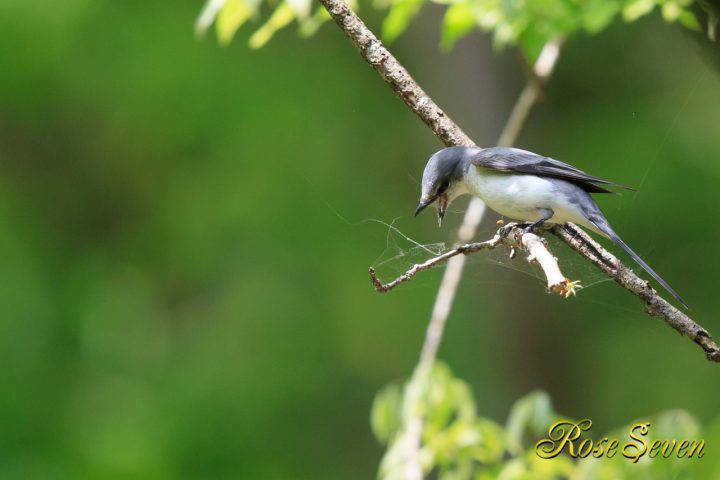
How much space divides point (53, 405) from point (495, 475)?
16.8 ft

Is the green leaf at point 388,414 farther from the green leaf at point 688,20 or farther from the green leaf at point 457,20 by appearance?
the green leaf at point 688,20

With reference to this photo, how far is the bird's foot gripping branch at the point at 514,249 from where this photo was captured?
5.88 feet

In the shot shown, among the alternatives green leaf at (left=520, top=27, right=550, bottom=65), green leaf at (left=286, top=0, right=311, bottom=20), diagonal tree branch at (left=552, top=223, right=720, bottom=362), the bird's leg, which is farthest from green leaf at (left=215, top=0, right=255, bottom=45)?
diagonal tree branch at (left=552, top=223, right=720, bottom=362)

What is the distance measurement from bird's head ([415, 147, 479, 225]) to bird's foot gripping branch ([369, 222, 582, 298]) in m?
0.25

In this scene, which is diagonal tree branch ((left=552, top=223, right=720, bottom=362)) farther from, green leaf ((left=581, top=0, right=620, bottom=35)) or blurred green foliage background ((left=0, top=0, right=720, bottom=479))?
blurred green foliage background ((left=0, top=0, right=720, bottom=479))

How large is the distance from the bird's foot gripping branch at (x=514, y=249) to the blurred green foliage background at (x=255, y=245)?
187 inches

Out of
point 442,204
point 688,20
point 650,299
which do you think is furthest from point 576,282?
point 688,20

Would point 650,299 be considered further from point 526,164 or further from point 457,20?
point 457,20

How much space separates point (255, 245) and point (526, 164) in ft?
18.9

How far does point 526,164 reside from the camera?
249 cm

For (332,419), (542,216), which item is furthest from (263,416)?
(542,216)

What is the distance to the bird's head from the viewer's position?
2.36m

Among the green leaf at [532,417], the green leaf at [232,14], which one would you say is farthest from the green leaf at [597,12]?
the green leaf at [532,417]

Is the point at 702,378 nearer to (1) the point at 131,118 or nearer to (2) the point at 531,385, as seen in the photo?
(2) the point at 531,385
